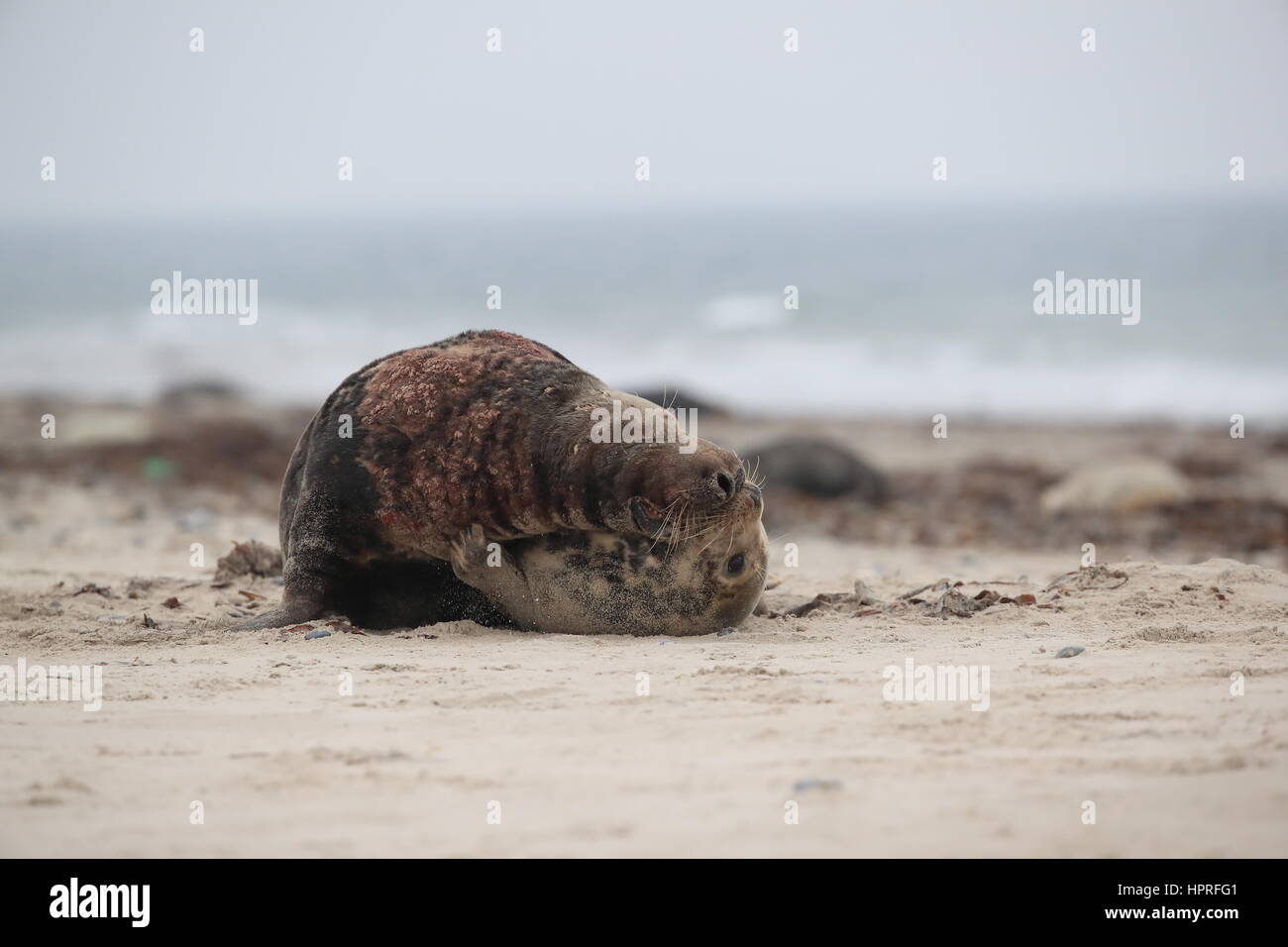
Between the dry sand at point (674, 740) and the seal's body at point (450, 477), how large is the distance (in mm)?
369

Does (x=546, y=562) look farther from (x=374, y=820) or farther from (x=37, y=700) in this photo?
(x=374, y=820)

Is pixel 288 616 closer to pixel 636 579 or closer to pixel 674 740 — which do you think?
pixel 636 579

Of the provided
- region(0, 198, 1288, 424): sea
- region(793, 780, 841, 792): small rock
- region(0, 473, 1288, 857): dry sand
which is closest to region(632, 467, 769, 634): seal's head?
region(0, 473, 1288, 857): dry sand

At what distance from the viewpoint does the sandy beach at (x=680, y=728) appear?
3.73m

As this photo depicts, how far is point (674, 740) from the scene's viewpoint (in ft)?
→ 15.0

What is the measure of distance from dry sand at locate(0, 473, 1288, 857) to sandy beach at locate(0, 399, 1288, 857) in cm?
1

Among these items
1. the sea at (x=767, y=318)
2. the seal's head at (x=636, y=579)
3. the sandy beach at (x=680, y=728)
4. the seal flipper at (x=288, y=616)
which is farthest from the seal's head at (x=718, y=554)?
the sea at (x=767, y=318)

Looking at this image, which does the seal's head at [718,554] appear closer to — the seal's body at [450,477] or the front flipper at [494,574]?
the seal's body at [450,477]

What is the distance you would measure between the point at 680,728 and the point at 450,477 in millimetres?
2422

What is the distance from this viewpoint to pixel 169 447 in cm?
1759

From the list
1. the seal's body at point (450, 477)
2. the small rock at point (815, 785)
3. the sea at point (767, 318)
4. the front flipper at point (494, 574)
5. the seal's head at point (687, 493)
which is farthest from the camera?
the sea at point (767, 318)

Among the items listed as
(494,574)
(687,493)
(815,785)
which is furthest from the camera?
(494,574)

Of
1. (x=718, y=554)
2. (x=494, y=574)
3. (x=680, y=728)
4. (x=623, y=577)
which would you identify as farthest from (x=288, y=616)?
(x=680, y=728)

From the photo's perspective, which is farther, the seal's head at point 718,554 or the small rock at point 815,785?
the seal's head at point 718,554
